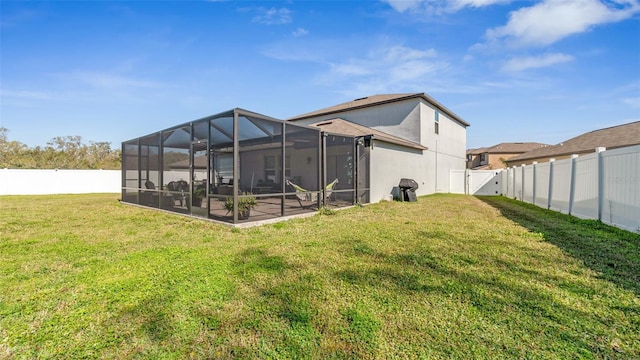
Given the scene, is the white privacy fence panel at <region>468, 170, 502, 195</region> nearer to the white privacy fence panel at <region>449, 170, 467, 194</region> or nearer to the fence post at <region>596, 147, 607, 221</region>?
the white privacy fence panel at <region>449, 170, 467, 194</region>

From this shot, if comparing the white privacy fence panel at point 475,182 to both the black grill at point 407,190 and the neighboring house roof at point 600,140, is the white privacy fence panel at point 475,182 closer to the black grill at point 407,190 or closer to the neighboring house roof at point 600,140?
the neighboring house roof at point 600,140

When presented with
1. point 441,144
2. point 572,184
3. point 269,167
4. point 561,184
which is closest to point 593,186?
point 572,184

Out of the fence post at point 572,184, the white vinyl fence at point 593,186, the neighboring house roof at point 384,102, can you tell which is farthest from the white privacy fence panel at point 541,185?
the neighboring house roof at point 384,102

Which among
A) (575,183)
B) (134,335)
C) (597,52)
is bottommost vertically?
(134,335)

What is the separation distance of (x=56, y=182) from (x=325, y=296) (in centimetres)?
2384

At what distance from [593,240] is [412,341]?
4703mm

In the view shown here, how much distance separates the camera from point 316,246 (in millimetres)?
4484

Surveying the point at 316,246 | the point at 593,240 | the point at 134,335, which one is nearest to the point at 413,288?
the point at 316,246

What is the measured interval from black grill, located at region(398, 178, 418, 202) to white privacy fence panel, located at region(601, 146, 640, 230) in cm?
614

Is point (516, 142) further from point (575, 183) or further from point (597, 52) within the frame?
point (575, 183)

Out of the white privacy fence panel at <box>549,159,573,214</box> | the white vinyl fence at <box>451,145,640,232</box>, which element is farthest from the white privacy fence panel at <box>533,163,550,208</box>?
the white privacy fence panel at <box>549,159,573,214</box>

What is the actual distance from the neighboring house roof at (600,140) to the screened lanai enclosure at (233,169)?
18302mm

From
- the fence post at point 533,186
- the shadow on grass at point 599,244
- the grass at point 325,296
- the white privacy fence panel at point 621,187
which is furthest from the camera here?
the fence post at point 533,186

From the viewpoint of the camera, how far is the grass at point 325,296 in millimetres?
1901
